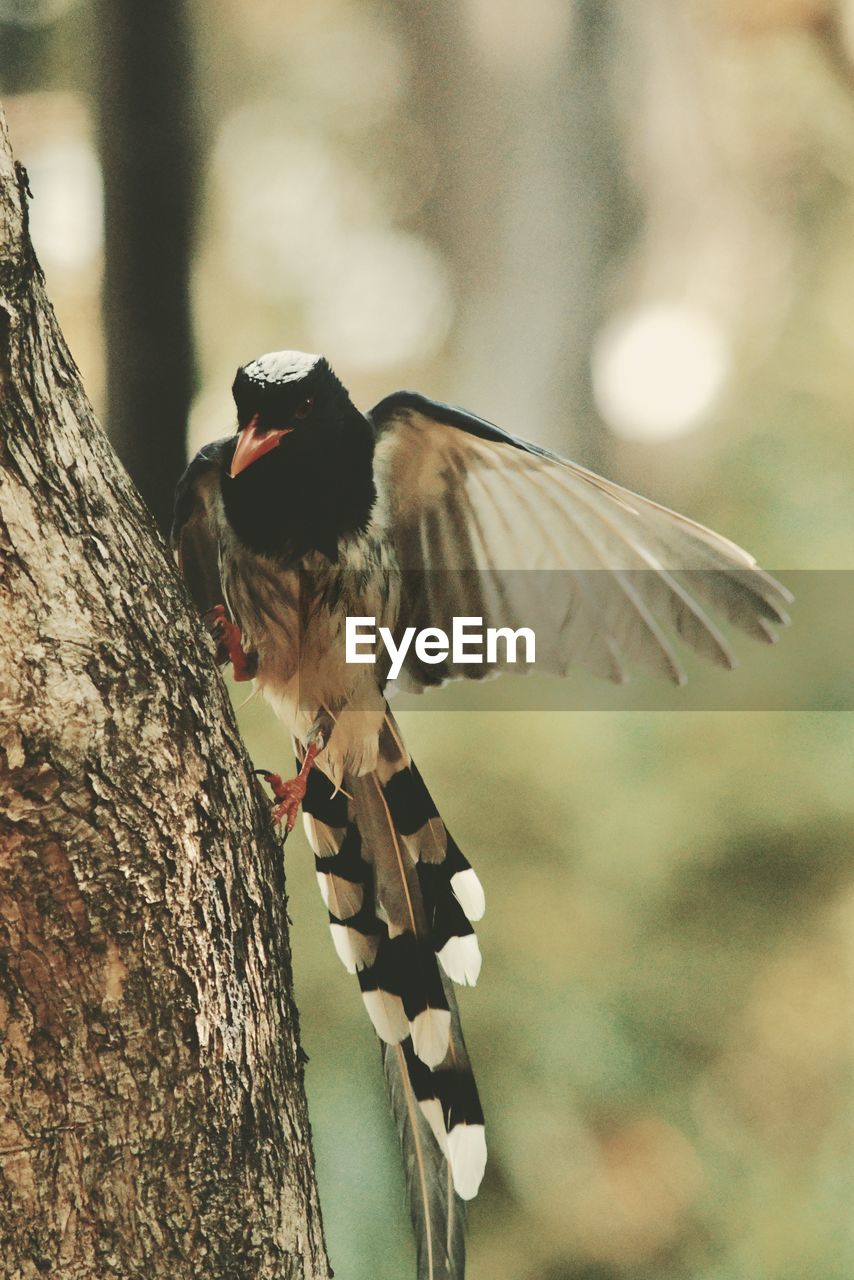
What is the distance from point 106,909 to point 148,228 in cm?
203

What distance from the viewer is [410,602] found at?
1580 mm

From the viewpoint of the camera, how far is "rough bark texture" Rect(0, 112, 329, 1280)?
82 cm

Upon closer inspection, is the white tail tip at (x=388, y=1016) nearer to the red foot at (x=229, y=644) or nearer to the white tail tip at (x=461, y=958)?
the white tail tip at (x=461, y=958)

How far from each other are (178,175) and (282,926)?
2.03 m

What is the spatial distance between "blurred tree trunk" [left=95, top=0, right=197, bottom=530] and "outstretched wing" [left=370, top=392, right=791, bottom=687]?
97 centimetres

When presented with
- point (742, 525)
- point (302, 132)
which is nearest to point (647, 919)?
point (742, 525)

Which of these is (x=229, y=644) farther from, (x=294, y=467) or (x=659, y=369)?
(x=659, y=369)

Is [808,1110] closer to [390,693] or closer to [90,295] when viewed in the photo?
[390,693]

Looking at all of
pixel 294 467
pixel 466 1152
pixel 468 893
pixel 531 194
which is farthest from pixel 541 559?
pixel 531 194

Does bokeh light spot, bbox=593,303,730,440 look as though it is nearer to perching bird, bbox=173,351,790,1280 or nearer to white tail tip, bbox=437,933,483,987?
perching bird, bbox=173,351,790,1280

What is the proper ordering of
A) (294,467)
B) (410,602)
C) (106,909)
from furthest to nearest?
(410,602), (294,467), (106,909)

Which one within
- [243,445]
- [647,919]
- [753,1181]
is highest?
[243,445]

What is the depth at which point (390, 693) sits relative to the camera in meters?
1.56

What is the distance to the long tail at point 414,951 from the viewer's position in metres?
1.33
